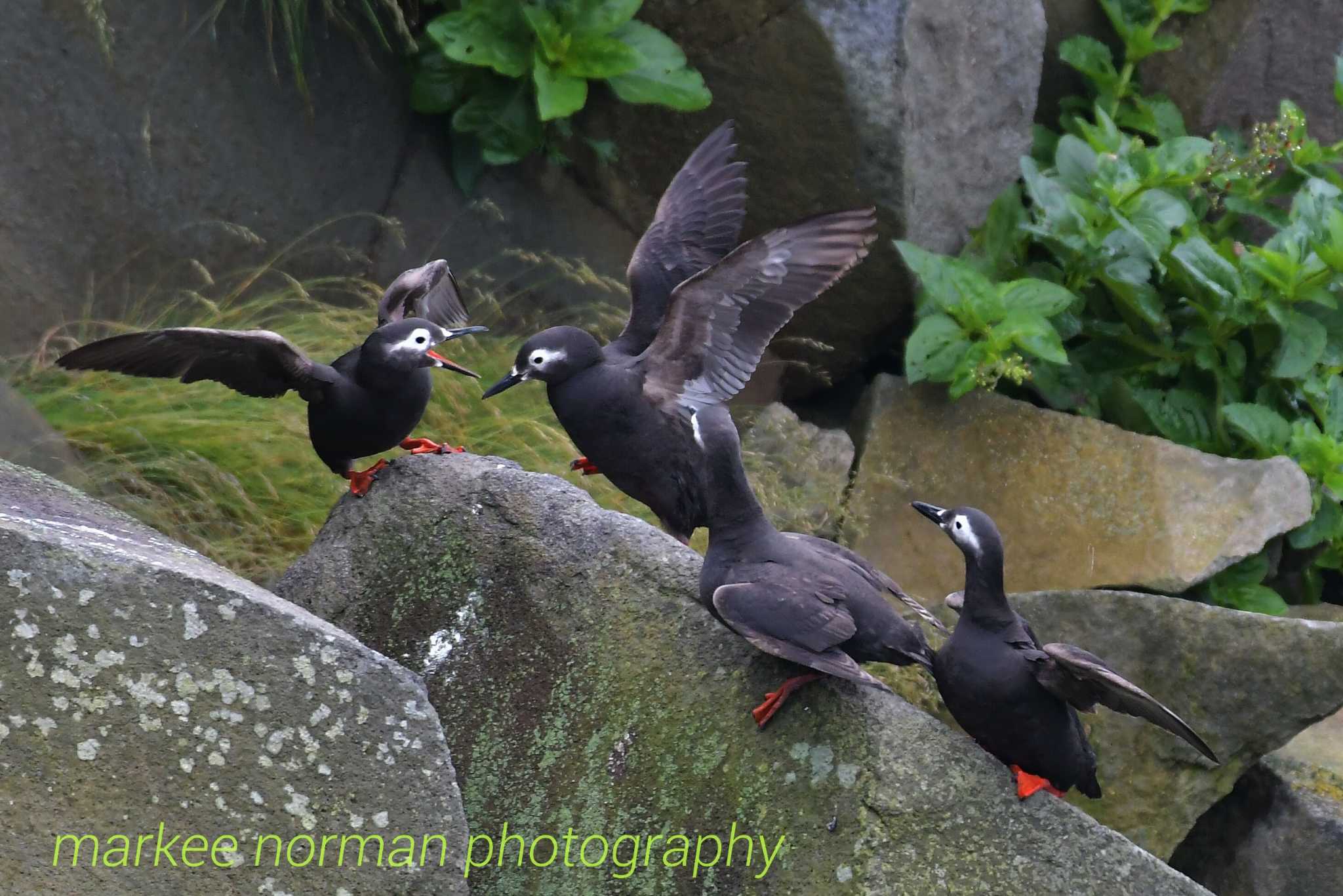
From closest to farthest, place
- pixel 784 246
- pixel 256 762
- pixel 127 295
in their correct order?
pixel 256 762 → pixel 784 246 → pixel 127 295

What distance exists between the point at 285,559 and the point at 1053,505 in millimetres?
2898

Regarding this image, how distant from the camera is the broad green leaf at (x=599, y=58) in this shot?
17.4 feet

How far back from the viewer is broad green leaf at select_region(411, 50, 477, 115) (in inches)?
216

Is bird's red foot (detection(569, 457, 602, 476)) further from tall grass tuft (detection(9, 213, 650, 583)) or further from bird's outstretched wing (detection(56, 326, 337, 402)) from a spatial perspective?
tall grass tuft (detection(9, 213, 650, 583))

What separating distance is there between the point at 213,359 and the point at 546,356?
799mm

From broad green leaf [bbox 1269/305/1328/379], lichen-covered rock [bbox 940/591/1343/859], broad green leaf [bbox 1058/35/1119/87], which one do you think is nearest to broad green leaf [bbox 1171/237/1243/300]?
broad green leaf [bbox 1269/305/1328/379]

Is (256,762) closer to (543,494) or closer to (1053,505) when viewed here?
(543,494)

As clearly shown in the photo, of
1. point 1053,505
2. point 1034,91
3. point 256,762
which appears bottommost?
point 1053,505

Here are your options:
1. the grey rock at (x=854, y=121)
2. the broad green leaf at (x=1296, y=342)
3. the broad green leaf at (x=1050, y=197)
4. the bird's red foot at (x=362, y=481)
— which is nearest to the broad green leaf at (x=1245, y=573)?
the broad green leaf at (x=1296, y=342)

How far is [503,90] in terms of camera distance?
5543 millimetres

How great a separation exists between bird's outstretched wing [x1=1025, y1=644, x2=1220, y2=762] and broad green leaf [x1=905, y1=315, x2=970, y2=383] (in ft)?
9.02

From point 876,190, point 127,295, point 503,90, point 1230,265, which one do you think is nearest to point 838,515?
point 876,190

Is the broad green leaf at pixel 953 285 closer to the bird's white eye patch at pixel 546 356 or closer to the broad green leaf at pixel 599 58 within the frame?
the broad green leaf at pixel 599 58

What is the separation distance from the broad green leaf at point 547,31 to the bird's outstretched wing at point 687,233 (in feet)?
4.04
